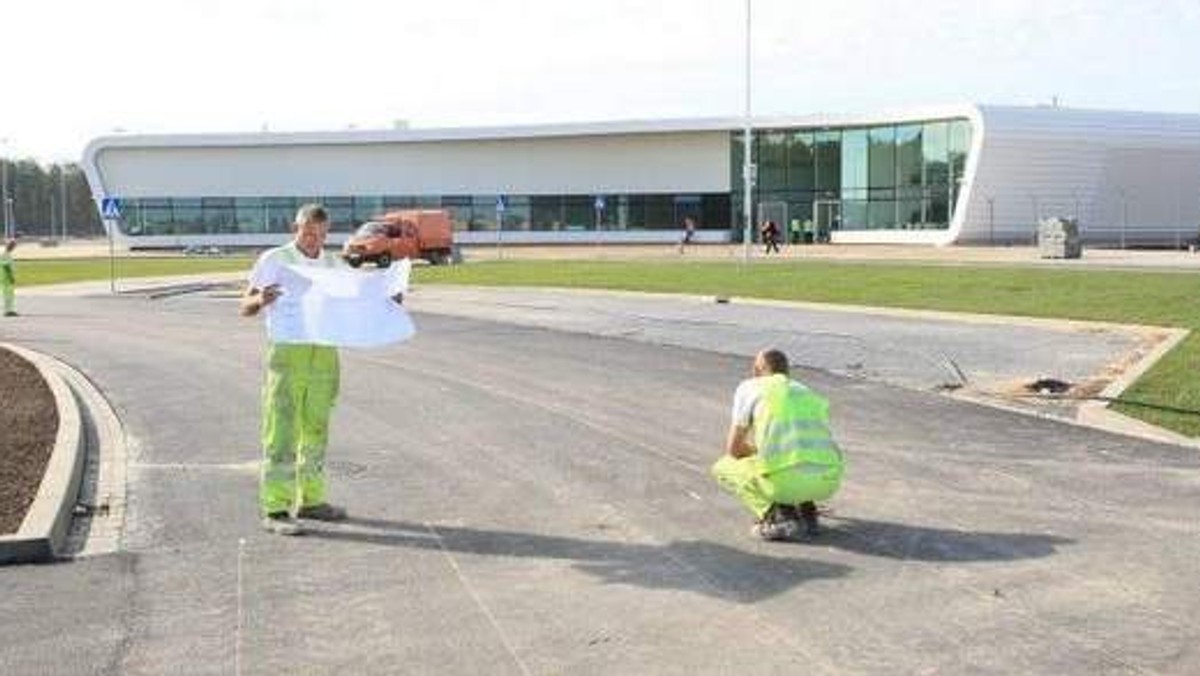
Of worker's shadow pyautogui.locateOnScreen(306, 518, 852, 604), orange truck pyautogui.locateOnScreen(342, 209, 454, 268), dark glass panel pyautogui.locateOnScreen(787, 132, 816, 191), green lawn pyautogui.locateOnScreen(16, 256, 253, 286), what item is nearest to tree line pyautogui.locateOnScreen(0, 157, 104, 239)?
dark glass panel pyautogui.locateOnScreen(787, 132, 816, 191)

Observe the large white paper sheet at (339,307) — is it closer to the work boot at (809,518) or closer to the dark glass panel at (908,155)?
the work boot at (809,518)

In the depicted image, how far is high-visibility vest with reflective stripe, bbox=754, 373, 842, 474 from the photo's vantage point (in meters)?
8.44

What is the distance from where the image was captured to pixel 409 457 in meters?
11.6

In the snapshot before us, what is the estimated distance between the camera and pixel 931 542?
8.40 metres

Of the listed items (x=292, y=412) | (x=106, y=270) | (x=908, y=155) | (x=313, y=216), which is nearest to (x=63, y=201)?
(x=908, y=155)

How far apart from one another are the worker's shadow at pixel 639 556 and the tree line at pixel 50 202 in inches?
7005

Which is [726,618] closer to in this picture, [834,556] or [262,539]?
[834,556]

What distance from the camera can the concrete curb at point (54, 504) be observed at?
8.17 meters

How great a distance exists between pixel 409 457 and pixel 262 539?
297 cm

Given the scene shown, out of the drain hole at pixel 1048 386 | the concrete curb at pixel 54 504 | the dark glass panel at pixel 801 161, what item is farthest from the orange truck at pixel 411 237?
the concrete curb at pixel 54 504

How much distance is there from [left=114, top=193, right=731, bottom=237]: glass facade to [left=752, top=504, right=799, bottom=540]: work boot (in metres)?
77.6

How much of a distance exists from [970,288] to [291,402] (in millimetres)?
24973

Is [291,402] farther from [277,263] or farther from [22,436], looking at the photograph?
[22,436]

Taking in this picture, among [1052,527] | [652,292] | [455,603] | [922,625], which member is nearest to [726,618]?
[922,625]
